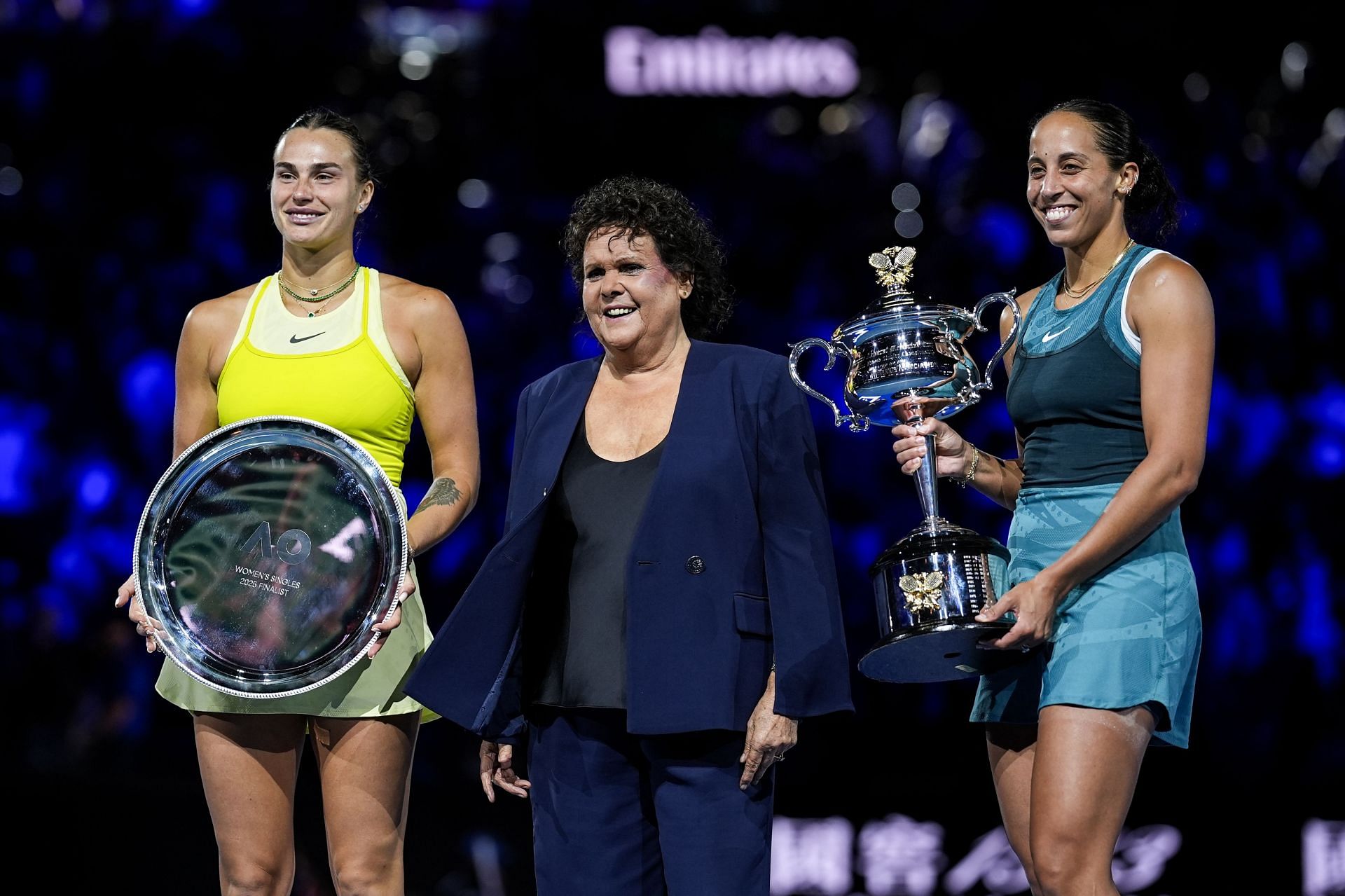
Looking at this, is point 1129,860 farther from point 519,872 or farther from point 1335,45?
point 1335,45

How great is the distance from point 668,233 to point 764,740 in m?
0.81

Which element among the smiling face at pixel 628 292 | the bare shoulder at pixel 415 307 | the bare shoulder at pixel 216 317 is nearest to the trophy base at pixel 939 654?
the smiling face at pixel 628 292

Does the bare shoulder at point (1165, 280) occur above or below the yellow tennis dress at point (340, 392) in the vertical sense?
above

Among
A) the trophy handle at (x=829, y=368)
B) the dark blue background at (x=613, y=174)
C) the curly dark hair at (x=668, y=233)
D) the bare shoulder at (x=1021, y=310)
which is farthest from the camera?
the dark blue background at (x=613, y=174)

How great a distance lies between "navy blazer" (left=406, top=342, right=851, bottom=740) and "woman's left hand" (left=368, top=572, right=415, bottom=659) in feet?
0.24

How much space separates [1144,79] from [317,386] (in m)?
3.41

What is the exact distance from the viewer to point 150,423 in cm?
463

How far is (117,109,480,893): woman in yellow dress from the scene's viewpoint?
2199 millimetres

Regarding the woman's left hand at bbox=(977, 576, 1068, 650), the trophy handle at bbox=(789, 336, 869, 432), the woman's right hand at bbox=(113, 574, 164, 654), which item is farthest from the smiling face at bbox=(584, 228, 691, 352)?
the woman's right hand at bbox=(113, 574, 164, 654)

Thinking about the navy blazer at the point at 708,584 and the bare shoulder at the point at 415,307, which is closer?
the navy blazer at the point at 708,584

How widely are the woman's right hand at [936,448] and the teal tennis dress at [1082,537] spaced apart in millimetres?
104

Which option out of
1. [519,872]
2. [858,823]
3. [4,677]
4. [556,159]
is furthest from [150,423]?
[858,823]

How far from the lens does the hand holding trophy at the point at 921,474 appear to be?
2.07 metres

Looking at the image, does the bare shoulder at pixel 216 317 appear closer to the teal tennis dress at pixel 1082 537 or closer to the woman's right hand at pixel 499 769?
the woman's right hand at pixel 499 769
